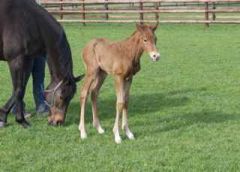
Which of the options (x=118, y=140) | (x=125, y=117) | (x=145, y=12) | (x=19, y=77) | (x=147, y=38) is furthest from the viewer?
(x=145, y=12)

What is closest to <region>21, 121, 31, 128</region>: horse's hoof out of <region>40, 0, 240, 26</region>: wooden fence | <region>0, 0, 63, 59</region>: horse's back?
<region>0, 0, 63, 59</region>: horse's back

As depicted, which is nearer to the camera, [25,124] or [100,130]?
[100,130]

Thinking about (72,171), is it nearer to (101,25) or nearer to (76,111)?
(76,111)

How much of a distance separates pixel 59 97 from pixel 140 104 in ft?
6.42

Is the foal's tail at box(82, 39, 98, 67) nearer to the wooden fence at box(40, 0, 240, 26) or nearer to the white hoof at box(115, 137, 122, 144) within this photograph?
the white hoof at box(115, 137, 122, 144)

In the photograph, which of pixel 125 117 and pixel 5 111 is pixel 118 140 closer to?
pixel 125 117

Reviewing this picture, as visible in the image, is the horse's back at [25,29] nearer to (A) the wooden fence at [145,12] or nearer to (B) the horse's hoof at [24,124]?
(B) the horse's hoof at [24,124]

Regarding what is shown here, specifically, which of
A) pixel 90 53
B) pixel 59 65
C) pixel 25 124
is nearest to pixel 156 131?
pixel 90 53

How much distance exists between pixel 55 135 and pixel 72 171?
1.57 meters

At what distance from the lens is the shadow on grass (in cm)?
814

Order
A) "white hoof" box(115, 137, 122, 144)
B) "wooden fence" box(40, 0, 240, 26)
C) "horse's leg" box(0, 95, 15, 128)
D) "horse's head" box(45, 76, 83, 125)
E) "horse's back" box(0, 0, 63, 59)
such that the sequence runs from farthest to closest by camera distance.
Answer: "wooden fence" box(40, 0, 240, 26)
"horse's leg" box(0, 95, 15, 128)
"horse's head" box(45, 76, 83, 125)
"horse's back" box(0, 0, 63, 59)
"white hoof" box(115, 137, 122, 144)

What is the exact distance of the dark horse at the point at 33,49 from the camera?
7207 millimetres

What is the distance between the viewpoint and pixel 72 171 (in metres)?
5.30

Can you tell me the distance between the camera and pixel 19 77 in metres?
7.34
